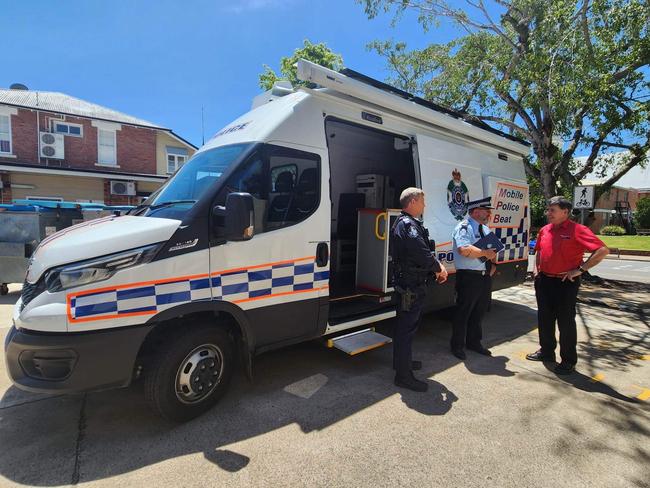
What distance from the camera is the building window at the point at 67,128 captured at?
62.0ft

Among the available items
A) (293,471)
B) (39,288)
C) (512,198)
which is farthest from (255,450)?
(512,198)

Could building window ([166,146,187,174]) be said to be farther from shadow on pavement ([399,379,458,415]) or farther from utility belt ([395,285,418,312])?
shadow on pavement ([399,379,458,415])

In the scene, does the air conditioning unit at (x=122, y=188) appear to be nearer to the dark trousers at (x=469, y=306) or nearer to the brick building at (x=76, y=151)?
the brick building at (x=76, y=151)

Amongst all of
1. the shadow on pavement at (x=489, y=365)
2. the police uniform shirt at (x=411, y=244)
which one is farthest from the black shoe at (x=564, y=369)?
the police uniform shirt at (x=411, y=244)

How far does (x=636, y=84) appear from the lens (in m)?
8.89

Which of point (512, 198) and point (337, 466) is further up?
point (512, 198)

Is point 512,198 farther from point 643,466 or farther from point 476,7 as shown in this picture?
point 476,7

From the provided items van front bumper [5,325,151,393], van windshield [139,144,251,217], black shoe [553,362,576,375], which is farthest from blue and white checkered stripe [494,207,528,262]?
van front bumper [5,325,151,393]

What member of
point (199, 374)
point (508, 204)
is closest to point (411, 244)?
point (199, 374)

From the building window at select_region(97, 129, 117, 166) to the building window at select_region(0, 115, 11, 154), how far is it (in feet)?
12.1

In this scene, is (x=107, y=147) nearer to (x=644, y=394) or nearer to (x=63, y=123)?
(x=63, y=123)

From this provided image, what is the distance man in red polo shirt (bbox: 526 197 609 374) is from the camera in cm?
389

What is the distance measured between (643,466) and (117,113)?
81.8 feet

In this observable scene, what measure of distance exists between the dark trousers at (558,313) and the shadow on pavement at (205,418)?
564mm
